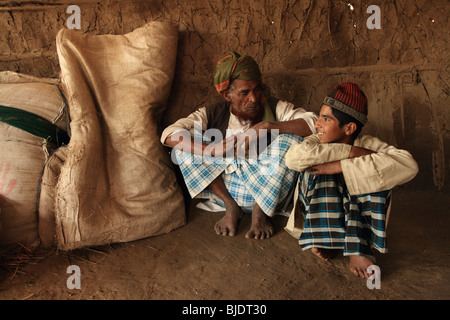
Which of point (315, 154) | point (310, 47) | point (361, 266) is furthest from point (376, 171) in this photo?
point (310, 47)

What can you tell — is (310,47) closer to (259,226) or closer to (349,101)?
(349,101)

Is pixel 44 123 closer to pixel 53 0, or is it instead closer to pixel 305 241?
pixel 53 0

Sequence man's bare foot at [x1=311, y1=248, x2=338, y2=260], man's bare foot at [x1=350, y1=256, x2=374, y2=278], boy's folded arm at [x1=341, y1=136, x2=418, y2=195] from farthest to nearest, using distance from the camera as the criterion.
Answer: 1. man's bare foot at [x1=311, y1=248, x2=338, y2=260]
2. man's bare foot at [x1=350, y1=256, x2=374, y2=278]
3. boy's folded arm at [x1=341, y1=136, x2=418, y2=195]

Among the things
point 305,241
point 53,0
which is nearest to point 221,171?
point 305,241

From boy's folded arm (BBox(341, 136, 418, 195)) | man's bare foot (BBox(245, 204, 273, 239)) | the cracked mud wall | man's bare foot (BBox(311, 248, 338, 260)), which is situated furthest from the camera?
the cracked mud wall

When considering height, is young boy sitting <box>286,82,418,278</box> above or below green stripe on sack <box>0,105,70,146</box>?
below

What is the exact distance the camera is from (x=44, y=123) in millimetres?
2332

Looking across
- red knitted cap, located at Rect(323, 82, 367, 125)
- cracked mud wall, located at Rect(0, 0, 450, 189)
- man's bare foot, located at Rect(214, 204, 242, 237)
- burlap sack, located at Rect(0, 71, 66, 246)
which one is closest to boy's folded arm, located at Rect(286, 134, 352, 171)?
red knitted cap, located at Rect(323, 82, 367, 125)

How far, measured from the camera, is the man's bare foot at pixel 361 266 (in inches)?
A: 71.6

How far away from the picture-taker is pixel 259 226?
2.26 meters

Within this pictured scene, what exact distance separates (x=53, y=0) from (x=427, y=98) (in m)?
2.94

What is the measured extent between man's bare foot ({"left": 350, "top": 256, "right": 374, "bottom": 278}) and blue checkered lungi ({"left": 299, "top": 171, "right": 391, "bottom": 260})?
0.10 ft

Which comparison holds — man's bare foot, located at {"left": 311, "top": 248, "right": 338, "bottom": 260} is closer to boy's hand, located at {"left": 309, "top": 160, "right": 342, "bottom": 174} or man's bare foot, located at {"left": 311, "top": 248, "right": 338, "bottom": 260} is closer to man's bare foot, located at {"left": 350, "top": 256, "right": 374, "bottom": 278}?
man's bare foot, located at {"left": 350, "top": 256, "right": 374, "bottom": 278}

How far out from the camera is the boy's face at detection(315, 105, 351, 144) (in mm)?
1885
